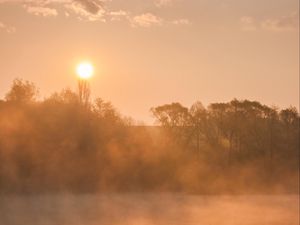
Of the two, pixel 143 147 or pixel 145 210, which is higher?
pixel 143 147

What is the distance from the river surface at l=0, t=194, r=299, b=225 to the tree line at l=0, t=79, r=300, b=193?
2.12 m

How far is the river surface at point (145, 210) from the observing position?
1914cm

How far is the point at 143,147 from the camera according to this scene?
1256 inches

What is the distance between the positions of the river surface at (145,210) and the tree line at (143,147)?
212cm

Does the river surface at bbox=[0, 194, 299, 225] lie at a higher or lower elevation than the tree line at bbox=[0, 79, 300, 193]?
lower

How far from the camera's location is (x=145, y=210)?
2219 cm

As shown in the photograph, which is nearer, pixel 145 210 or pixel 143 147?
pixel 145 210

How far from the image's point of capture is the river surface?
19141 millimetres

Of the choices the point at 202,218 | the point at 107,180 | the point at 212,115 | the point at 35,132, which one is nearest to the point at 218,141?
the point at 212,115

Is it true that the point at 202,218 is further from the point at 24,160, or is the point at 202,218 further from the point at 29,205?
the point at 24,160

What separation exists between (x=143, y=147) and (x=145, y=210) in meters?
9.87

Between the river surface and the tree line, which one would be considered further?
the tree line

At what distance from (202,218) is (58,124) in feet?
34.1

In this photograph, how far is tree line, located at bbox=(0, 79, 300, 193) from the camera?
2680 cm
